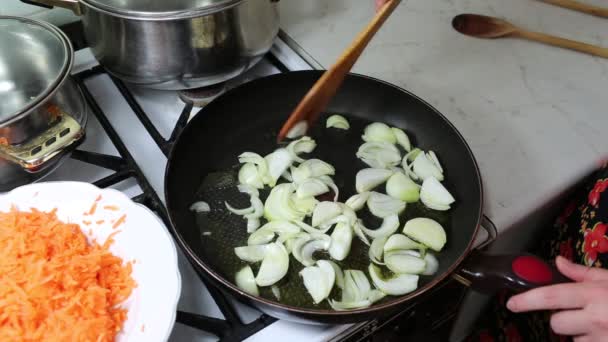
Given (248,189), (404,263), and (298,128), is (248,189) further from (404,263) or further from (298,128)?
(404,263)

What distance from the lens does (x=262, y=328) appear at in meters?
0.60

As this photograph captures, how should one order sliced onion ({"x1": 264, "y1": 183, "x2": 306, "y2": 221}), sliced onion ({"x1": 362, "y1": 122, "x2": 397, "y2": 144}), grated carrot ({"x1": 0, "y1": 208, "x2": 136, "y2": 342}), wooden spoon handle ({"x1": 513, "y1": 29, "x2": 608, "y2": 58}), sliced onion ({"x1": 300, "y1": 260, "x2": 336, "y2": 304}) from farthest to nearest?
wooden spoon handle ({"x1": 513, "y1": 29, "x2": 608, "y2": 58}), sliced onion ({"x1": 362, "y1": 122, "x2": 397, "y2": 144}), sliced onion ({"x1": 264, "y1": 183, "x2": 306, "y2": 221}), sliced onion ({"x1": 300, "y1": 260, "x2": 336, "y2": 304}), grated carrot ({"x1": 0, "y1": 208, "x2": 136, "y2": 342})

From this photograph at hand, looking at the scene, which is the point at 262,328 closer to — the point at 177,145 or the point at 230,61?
the point at 177,145

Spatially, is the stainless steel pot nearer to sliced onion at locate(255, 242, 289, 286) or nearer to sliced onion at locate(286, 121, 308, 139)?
sliced onion at locate(286, 121, 308, 139)

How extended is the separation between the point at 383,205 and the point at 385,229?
0.04m

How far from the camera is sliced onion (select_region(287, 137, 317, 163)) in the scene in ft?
2.70

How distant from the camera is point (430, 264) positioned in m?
0.69

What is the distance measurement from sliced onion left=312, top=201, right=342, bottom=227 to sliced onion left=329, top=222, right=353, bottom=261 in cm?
2

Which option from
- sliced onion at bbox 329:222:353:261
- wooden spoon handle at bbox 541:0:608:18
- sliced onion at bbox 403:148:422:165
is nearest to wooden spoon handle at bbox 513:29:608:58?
wooden spoon handle at bbox 541:0:608:18

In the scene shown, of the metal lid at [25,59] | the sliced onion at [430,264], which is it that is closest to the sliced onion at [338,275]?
the sliced onion at [430,264]

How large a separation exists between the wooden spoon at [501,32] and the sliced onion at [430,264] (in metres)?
0.54

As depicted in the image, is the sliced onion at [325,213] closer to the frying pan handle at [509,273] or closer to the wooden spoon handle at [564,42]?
the frying pan handle at [509,273]

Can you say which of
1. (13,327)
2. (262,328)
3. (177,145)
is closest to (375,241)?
(262,328)

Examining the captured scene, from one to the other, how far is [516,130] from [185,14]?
551 mm
